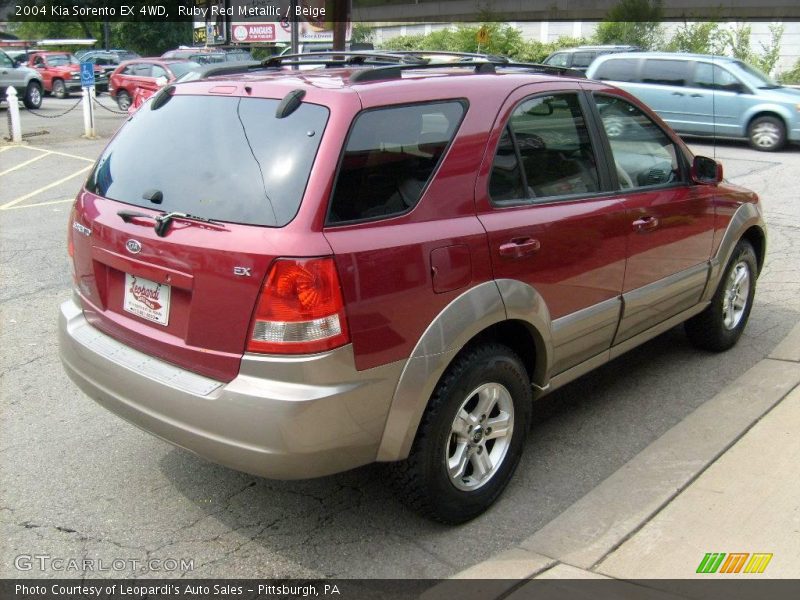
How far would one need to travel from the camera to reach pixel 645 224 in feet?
14.3

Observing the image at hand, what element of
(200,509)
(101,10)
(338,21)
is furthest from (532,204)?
(101,10)

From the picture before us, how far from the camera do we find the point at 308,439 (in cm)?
293

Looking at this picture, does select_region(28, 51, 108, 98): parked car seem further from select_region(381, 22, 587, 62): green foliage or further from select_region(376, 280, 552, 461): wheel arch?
select_region(376, 280, 552, 461): wheel arch

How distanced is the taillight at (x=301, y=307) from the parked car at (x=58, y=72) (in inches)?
1269

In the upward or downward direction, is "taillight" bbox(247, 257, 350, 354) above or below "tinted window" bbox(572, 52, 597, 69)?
below

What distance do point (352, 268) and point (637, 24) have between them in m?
34.4

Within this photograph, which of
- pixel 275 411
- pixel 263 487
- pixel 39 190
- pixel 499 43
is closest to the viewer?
pixel 275 411

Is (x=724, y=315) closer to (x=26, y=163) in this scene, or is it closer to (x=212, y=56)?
(x=26, y=163)

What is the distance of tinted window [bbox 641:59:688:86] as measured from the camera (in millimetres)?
17172

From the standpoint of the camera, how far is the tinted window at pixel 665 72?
17172 millimetres

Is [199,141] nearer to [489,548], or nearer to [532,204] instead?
[532,204]

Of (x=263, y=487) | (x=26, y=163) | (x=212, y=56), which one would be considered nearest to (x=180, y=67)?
(x=212, y=56)

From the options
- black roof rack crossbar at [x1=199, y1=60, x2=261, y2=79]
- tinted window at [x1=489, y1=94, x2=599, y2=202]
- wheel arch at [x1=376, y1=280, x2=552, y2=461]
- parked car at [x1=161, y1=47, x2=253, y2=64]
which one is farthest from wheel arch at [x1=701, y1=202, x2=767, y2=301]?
parked car at [x1=161, y1=47, x2=253, y2=64]

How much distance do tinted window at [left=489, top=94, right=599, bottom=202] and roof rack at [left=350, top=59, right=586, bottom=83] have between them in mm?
251
